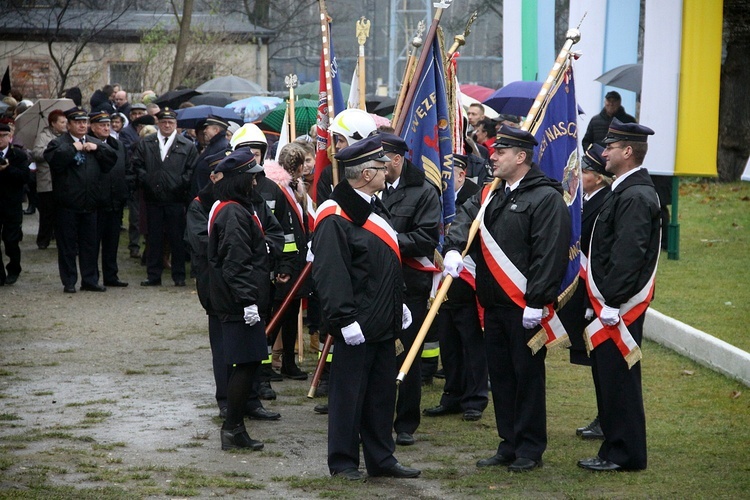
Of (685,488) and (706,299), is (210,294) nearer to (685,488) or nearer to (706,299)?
(685,488)

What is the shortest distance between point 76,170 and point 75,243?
947 millimetres

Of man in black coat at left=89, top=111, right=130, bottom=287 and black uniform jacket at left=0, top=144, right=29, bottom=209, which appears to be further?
man in black coat at left=89, top=111, right=130, bottom=287

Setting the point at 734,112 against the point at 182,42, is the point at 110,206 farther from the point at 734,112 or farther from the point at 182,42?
the point at 734,112

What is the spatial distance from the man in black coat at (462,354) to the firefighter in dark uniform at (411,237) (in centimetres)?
83

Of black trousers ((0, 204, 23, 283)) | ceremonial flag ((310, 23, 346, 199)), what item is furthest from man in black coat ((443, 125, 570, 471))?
black trousers ((0, 204, 23, 283))

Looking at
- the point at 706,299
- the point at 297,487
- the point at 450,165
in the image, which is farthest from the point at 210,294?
the point at 706,299

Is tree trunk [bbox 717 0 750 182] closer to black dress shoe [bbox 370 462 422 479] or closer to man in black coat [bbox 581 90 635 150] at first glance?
man in black coat [bbox 581 90 635 150]

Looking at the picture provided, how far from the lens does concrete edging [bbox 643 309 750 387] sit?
905cm

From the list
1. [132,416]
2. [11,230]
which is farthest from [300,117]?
[132,416]

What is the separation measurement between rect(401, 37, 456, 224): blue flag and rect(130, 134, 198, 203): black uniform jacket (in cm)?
652

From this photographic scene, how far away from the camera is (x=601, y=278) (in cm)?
689

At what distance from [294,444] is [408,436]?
805mm

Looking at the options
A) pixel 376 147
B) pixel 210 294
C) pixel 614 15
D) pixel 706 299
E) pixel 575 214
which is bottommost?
pixel 706 299

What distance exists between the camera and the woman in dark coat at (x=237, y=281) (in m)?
7.30
